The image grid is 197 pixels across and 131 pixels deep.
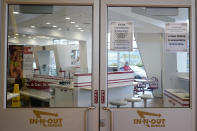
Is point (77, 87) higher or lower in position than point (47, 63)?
lower

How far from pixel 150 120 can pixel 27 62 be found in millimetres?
1507

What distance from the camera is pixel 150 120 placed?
217 centimetres

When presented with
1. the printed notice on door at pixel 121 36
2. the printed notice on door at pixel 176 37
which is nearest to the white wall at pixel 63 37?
the printed notice on door at pixel 121 36

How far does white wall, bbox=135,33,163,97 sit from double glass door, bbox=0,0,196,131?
0.04ft

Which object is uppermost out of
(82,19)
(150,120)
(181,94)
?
(82,19)

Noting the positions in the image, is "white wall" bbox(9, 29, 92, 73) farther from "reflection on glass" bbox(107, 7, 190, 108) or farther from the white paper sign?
"reflection on glass" bbox(107, 7, 190, 108)

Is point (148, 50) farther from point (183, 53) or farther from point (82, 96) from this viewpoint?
point (82, 96)

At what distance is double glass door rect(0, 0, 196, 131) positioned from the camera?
2152mm

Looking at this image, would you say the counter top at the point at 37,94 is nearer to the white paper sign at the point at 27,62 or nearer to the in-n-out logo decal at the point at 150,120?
the white paper sign at the point at 27,62

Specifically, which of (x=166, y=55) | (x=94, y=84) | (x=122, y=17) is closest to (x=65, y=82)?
(x=94, y=84)

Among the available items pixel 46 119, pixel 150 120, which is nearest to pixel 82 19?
pixel 46 119

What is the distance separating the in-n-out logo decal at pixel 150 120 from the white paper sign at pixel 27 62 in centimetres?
128

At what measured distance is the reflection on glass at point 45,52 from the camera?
7.16 ft

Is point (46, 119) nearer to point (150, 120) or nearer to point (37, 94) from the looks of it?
point (37, 94)
